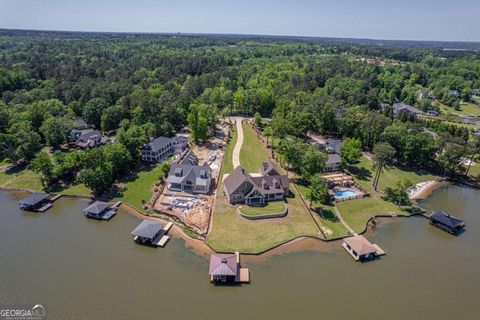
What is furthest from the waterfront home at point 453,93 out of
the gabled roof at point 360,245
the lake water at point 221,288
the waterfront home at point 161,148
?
the waterfront home at point 161,148

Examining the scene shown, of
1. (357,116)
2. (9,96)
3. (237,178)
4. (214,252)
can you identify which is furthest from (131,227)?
(9,96)

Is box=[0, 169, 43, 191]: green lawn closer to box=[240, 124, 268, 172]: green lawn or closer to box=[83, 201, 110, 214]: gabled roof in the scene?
box=[83, 201, 110, 214]: gabled roof

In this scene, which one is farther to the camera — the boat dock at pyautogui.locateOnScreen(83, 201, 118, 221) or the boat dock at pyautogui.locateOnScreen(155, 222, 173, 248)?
the boat dock at pyautogui.locateOnScreen(83, 201, 118, 221)

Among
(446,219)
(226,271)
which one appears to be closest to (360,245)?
(446,219)

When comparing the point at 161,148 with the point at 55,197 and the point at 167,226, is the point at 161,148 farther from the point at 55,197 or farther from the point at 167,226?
the point at 167,226

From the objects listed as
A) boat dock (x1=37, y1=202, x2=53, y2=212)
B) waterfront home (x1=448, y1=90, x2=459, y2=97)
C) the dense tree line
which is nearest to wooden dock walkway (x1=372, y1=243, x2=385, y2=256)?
the dense tree line

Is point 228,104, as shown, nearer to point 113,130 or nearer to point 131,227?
point 113,130

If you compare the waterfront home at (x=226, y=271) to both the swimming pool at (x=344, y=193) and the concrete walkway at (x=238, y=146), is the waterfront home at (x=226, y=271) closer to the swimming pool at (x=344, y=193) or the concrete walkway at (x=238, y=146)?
the swimming pool at (x=344, y=193)
